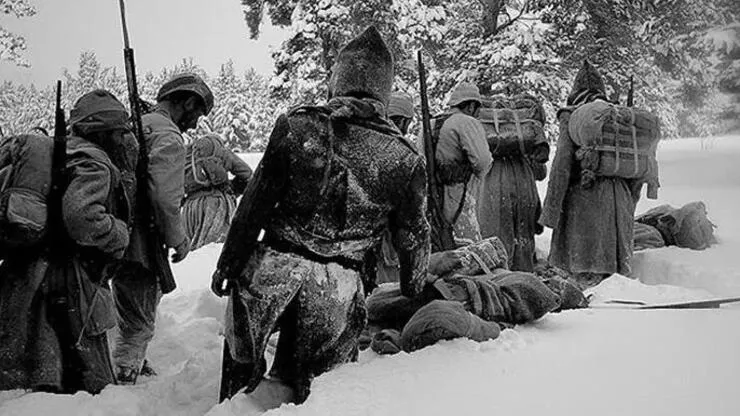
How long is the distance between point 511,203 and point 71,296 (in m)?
4.64

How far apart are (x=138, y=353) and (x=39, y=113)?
5840 cm

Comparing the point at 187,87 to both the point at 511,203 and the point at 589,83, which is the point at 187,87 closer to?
the point at 511,203

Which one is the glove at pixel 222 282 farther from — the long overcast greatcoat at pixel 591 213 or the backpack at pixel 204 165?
the backpack at pixel 204 165

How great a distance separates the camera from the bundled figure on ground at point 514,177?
6.45 m

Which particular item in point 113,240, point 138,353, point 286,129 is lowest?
point 138,353

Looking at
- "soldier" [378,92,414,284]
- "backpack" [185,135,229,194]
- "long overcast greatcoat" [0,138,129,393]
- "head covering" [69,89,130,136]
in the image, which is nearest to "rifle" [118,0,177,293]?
"head covering" [69,89,130,136]

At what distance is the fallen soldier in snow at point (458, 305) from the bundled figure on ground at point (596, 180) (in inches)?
82.1

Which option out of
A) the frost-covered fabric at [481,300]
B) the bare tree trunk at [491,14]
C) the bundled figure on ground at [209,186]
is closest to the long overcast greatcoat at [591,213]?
the frost-covered fabric at [481,300]

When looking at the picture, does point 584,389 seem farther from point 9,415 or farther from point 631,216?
point 631,216

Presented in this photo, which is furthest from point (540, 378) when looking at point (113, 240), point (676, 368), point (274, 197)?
point (113, 240)

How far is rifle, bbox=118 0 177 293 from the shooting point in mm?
3650

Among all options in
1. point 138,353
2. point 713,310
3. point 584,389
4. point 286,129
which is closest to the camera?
point 584,389

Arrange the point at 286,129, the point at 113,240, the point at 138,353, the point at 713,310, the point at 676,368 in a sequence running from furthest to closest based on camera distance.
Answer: the point at 138,353 < the point at 713,310 < the point at 113,240 < the point at 286,129 < the point at 676,368

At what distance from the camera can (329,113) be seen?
2764 millimetres
